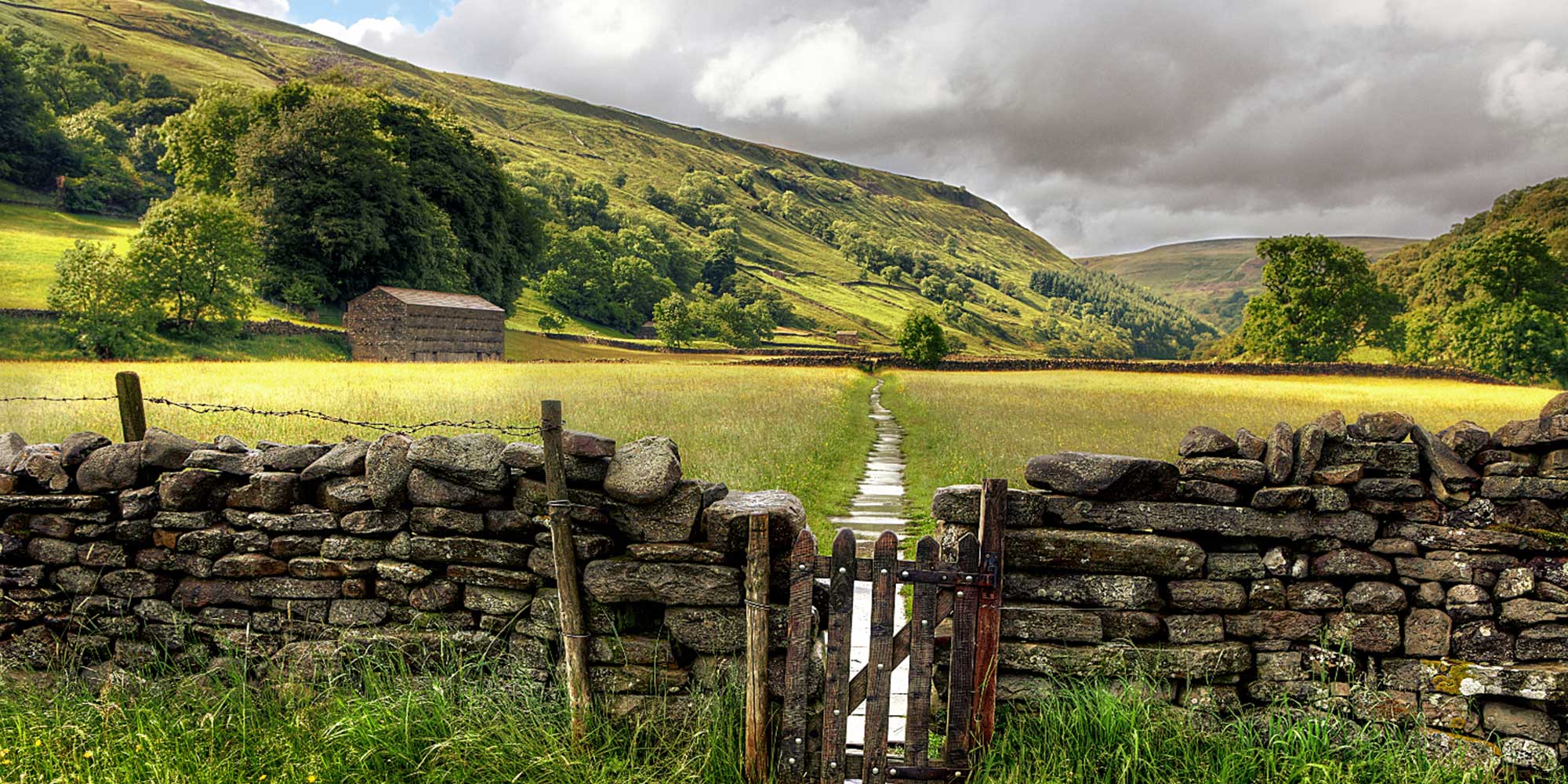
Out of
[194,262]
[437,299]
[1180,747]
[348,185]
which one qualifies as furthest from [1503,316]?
[348,185]

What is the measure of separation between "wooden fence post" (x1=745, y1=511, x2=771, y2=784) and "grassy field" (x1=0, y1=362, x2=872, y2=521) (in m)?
6.63

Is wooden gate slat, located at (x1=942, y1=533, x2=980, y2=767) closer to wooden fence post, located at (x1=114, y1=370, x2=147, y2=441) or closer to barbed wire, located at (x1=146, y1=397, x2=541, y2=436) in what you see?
barbed wire, located at (x1=146, y1=397, x2=541, y2=436)

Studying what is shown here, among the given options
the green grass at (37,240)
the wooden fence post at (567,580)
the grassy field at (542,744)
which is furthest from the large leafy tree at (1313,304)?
the green grass at (37,240)

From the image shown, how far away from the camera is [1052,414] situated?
23938 mm

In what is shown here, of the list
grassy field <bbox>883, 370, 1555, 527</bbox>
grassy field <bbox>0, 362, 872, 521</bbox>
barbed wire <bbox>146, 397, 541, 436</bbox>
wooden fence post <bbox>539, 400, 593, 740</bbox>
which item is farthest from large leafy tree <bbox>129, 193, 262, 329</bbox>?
wooden fence post <bbox>539, 400, 593, 740</bbox>

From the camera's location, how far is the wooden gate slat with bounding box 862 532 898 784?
3670mm

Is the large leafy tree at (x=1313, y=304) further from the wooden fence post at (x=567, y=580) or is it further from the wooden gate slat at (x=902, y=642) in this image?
the wooden fence post at (x=567, y=580)

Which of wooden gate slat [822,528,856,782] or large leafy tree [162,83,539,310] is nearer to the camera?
wooden gate slat [822,528,856,782]

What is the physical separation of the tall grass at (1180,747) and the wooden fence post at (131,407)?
22.0ft

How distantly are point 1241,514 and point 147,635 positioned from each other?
7158mm

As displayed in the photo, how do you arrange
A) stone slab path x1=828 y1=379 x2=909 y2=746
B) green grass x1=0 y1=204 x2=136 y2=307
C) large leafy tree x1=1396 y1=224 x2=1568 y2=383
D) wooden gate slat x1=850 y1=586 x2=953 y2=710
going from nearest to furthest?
wooden gate slat x1=850 y1=586 x2=953 y2=710, stone slab path x1=828 y1=379 x2=909 y2=746, green grass x1=0 y1=204 x2=136 y2=307, large leafy tree x1=1396 y1=224 x2=1568 y2=383

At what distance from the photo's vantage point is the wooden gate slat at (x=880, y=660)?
367 cm

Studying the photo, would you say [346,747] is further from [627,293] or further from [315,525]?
[627,293]

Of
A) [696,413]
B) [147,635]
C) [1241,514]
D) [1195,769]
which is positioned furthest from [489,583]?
[696,413]
